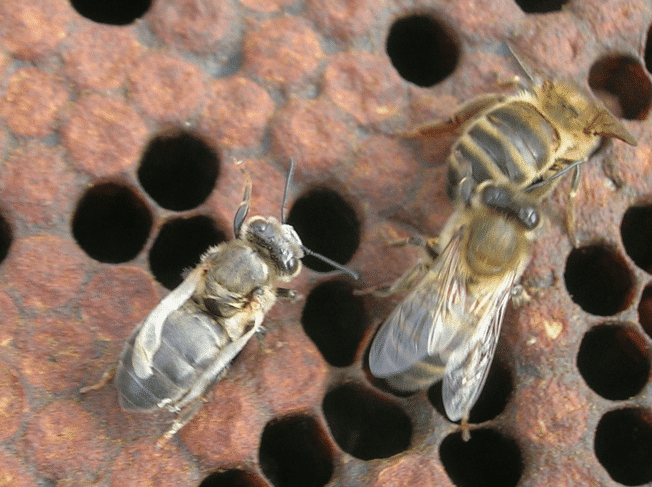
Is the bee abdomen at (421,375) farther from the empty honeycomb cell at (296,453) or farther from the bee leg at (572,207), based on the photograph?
the bee leg at (572,207)

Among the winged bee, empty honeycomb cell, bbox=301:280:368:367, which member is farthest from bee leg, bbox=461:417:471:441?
empty honeycomb cell, bbox=301:280:368:367

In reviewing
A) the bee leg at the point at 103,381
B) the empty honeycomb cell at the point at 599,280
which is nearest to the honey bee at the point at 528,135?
the empty honeycomb cell at the point at 599,280

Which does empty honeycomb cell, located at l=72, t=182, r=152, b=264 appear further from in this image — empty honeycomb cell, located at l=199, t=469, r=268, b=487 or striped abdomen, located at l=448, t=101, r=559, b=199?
striped abdomen, located at l=448, t=101, r=559, b=199

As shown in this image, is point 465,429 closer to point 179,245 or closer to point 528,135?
point 528,135

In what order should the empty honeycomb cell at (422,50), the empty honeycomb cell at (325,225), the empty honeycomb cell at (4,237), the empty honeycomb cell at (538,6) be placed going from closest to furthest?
the empty honeycomb cell at (4,237) → the empty honeycomb cell at (325,225) → the empty honeycomb cell at (422,50) → the empty honeycomb cell at (538,6)

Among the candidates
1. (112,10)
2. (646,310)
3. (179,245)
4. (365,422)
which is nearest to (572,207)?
(646,310)

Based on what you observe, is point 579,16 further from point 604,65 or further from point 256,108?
point 256,108
